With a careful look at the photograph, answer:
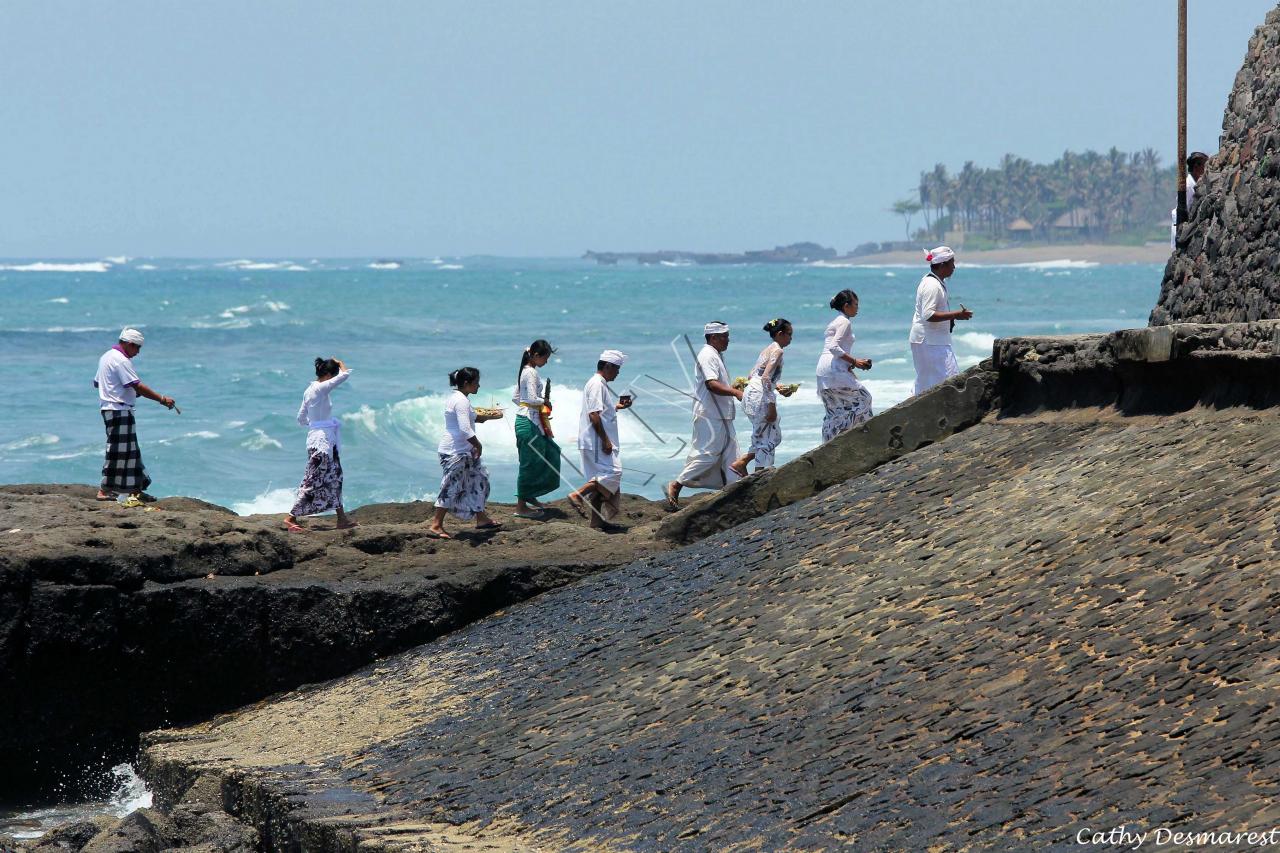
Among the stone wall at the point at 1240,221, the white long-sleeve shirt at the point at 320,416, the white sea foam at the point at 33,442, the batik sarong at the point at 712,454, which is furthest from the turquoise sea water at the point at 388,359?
the stone wall at the point at 1240,221

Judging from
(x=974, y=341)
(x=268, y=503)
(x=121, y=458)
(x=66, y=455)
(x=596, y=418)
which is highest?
(x=596, y=418)

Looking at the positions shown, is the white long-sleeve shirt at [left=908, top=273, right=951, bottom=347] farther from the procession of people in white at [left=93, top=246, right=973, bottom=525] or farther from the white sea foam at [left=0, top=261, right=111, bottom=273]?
the white sea foam at [left=0, top=261, right=111, bottom=273]

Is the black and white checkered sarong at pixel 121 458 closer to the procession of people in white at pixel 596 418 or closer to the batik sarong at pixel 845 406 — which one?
the procession of people in white at pixel 596 418

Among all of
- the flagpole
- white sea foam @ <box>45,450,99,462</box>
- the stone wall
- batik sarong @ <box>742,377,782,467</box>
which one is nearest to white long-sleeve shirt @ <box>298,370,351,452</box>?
batik sarong @ <box>742,377,782,467</box>

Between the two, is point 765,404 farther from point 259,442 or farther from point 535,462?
point 259,442

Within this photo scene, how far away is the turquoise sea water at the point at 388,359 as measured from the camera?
20562 millimetres

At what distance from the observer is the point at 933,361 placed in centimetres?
964

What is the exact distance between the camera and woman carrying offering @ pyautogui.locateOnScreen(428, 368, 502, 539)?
9430 mm

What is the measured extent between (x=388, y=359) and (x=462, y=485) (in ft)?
98.1

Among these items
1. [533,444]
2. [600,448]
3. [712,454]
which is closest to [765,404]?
[712,454]

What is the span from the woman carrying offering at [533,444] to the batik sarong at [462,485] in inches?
41.9

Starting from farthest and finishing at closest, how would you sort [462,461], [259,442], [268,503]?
[259,442]
[268,503]
[462,461]

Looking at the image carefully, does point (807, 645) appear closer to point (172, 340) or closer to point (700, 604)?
point (700, 604)

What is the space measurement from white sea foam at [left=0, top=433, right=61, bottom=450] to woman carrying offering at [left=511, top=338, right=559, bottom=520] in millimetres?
13872
